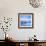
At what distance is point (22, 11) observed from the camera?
5305mm

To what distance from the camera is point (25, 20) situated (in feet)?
17.4

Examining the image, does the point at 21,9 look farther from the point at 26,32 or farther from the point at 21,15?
the point at 26,32

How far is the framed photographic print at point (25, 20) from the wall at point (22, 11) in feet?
0.38

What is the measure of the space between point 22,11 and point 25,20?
36cm

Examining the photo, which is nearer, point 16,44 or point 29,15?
point 16,44

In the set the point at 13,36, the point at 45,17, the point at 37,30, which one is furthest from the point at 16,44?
the point at 45,17

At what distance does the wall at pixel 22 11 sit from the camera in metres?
5.27

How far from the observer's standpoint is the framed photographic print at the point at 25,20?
17.3ft

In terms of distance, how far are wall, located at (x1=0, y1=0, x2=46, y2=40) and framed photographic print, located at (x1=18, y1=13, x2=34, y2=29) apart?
116 mm

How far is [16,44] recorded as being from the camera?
4316 millimetres

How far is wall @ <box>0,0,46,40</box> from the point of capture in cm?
527

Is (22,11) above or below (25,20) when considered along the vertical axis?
above

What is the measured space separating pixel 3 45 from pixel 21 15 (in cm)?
136

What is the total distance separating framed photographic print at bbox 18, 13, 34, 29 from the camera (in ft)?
17.3
